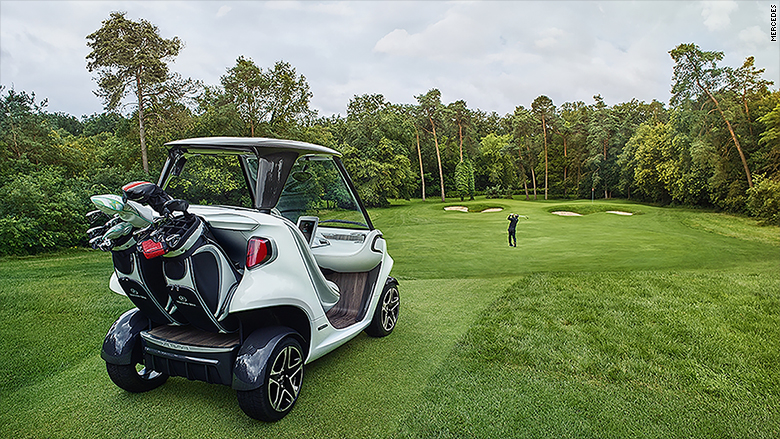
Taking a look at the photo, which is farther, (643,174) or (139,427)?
(643,174)

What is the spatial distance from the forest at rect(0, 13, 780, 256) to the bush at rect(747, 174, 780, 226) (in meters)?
0.04

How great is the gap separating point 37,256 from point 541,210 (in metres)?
16.6

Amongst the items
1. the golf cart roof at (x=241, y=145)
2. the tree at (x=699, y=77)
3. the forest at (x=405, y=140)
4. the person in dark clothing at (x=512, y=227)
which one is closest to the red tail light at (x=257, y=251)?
the golf cart roof at (x=241, y=145)

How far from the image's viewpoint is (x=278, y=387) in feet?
7.38

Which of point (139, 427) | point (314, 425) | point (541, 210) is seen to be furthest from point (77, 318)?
point (541, 210)

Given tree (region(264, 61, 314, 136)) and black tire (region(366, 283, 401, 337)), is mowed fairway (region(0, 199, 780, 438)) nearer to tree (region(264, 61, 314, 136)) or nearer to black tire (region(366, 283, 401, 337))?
black tire (region(366, 283, 401, 337))

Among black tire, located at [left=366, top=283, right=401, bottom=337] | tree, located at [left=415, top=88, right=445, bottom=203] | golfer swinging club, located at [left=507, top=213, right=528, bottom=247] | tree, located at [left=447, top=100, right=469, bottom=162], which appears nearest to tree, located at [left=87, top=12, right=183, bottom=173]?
golfer swinging club, located at [left=507, top=213, right=528, bottom=247]

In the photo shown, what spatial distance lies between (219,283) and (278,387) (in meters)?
0.70

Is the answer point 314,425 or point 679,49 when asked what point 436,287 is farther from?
point 679,49

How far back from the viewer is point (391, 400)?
2520 mm

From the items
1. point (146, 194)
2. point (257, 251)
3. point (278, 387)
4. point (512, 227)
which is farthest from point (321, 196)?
point (512, 227)

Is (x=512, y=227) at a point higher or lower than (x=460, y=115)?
lower

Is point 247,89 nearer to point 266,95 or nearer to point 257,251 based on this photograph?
point 266,95

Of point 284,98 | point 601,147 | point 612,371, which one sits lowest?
point 612,371
